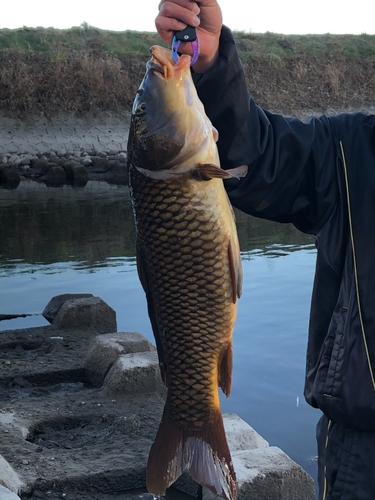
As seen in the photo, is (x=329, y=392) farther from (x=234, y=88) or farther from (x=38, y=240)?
(x=38, y=240)

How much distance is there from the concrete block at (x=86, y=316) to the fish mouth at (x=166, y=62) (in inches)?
193

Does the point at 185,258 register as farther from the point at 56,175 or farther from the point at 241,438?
the point at 56,175

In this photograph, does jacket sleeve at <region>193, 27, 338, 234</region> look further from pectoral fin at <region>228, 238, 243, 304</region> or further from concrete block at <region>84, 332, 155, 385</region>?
concrete block at <region>84, 332, 155, 385</region>

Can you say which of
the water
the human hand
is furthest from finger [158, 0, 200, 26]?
the water

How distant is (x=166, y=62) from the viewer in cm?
184

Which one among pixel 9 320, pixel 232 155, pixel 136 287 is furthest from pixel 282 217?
pixel 136 287

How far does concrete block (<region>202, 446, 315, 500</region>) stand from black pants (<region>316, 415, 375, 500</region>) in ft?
→ 4.40

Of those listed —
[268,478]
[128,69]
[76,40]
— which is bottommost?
[268,478]

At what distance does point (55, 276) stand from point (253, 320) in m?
A: 3.39

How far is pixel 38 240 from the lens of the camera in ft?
39.9

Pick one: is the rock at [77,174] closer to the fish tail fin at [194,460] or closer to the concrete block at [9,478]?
the concrete block at [9,478]

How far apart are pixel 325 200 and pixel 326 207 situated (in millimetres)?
23

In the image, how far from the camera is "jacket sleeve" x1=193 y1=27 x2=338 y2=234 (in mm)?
2119

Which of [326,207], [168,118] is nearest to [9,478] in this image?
[326,207]
